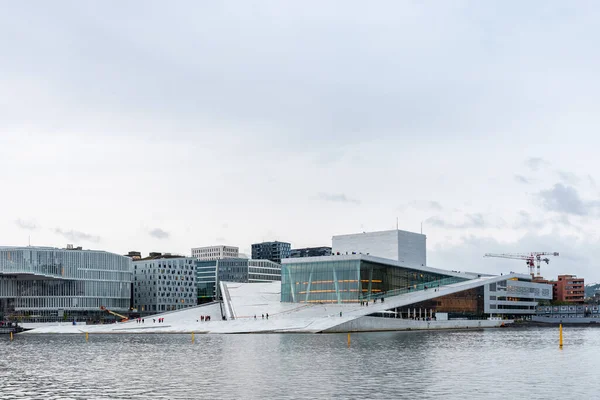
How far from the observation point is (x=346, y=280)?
134 m

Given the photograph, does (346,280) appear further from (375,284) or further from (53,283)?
(53,283)

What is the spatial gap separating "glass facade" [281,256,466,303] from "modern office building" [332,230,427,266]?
26001 millimetres

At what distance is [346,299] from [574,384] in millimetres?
97312

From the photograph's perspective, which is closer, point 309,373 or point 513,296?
point 309,373

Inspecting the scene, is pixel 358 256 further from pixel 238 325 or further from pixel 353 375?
pixel 353 375

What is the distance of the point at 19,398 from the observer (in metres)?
33.1

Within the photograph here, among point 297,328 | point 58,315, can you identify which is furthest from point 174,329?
point 58,315

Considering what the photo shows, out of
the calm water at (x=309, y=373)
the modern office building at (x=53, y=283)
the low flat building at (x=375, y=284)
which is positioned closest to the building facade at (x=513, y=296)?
the low flat building at (x=375, y=284)

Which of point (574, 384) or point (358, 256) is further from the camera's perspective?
point (358, 256)

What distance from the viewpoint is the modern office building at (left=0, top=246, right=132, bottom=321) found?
166 m

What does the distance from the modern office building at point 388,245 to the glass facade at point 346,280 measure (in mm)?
26001

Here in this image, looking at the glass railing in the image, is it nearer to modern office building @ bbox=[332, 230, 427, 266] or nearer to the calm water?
modern office building @ bbox=[332, 230, 427, 266]

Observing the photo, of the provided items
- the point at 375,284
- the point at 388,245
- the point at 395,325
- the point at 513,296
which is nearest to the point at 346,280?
the point at 375,284

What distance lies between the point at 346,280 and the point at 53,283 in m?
76.2
